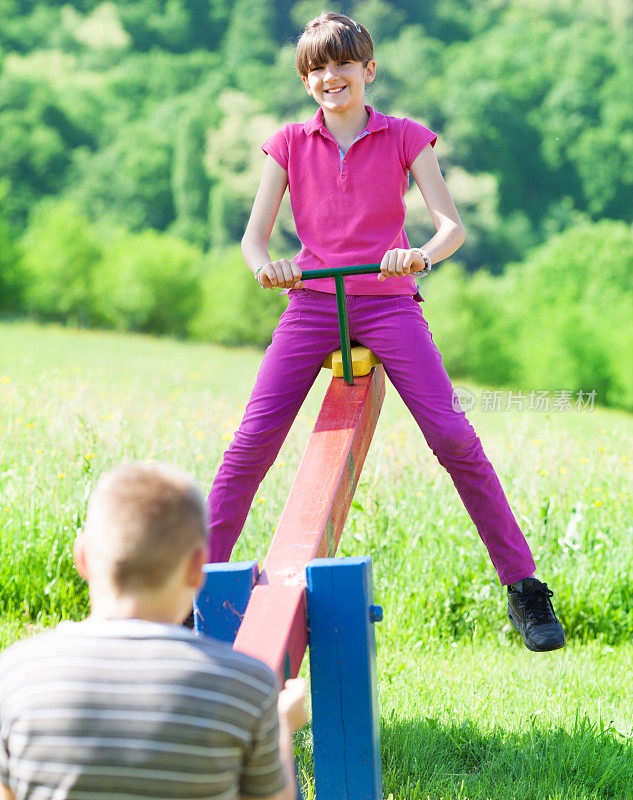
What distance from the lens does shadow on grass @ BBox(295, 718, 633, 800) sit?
2621 millimetres

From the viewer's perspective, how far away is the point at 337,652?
203 cm

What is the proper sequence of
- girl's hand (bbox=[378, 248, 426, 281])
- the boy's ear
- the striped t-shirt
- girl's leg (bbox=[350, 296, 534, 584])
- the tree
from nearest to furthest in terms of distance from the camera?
the striped t-shirt, the boy's ear, girl's hand (bbox=[378, 248, 426, 281]), girl's leg (bbox=[350, 296, 534, 584]), the tree

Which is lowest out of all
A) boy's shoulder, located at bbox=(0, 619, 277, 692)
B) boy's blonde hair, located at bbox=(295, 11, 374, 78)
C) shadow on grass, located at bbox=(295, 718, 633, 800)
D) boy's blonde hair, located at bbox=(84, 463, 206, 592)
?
shadow on grass, located at bbox=(295, 718, 633, 800)

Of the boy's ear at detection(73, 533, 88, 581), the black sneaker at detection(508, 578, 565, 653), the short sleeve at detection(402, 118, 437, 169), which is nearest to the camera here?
the boy's ear at detection(73, 533, 88, 581)

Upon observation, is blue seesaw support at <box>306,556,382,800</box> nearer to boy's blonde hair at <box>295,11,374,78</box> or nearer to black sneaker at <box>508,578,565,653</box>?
black sneaker at <box>508,578,565,653</box>

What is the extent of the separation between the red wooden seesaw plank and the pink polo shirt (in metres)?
0.35

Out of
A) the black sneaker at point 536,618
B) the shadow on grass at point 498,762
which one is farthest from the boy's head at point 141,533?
the black sneaker at point 536,618

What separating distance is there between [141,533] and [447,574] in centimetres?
284

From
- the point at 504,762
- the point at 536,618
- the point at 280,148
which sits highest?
the point at 280,148

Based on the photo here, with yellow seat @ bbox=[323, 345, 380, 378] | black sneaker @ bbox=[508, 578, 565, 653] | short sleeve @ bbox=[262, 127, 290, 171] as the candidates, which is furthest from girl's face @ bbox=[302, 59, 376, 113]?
black sneaker @ bbox=[508, 578, 565, 653]

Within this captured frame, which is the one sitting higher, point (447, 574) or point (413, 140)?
point (413, 140)

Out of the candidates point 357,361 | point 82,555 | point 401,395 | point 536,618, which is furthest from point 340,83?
point 82,555

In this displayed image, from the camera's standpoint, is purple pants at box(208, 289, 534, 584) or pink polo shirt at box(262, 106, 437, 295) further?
pink polo shirt at box(262, 106, 437, 295)

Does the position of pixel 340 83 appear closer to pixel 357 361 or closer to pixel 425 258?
pixel 425 258
